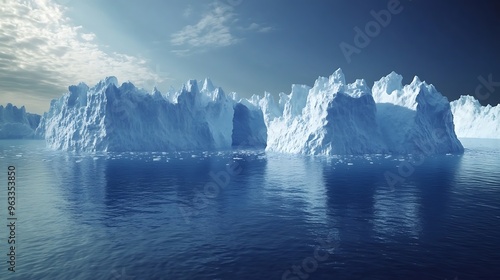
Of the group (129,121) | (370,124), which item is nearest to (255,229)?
(370,124)

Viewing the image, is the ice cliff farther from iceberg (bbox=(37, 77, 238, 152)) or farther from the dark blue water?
the dark blue water

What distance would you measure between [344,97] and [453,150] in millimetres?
42034

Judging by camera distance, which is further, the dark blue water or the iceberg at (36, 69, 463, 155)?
the iceberg at (36, 69, 463, 155)

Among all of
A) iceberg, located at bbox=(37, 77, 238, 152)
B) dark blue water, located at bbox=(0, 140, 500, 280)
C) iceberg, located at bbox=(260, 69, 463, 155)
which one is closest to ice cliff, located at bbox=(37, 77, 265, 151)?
iceberg, located at bbox=(37, 77, 238, 152)

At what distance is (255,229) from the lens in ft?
80.1

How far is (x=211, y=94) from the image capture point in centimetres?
13762

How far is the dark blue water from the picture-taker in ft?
57.7

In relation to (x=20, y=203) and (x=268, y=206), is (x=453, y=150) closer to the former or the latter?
(x=268, y=206)

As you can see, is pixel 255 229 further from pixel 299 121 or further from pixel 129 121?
pixel 129 121

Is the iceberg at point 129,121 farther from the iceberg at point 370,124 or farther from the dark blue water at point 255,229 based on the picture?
the dark blue water at point 255,229

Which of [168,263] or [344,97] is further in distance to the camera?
[344,97]

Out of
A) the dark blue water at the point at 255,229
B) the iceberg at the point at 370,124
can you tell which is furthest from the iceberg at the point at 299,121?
the dark blue water at the point at 255,229

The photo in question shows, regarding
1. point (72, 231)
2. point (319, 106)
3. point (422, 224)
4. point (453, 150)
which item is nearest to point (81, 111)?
point (319, 106)

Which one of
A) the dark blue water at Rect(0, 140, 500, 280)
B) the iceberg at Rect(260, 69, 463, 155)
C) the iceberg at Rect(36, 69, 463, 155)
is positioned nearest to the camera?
the dark blue water at Rect(0, 140, 500, 280)
